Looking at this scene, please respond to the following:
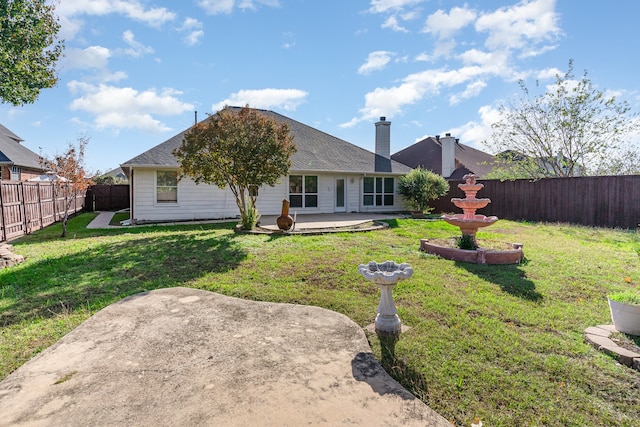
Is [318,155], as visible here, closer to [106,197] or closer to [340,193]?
[340,193]

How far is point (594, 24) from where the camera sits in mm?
9094

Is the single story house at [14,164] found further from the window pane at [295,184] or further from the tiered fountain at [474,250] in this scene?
the tiered fountain at [474,250]

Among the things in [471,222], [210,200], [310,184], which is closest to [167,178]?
[210,200]

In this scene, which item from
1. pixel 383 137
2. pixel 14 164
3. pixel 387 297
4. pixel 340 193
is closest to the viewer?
pixel 387 297

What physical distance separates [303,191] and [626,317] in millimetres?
13372

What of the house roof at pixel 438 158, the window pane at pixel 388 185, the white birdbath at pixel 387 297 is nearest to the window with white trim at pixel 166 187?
the window pane at pixel 388 185

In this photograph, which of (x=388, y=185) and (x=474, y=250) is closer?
(x=474, y=250)

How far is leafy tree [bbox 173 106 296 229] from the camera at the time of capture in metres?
9.57

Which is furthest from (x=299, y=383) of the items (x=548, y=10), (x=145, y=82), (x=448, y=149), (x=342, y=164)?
(x=448, y=149)

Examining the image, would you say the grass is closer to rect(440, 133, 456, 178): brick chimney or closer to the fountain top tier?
the fountain top tier

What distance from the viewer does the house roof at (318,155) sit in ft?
42.8

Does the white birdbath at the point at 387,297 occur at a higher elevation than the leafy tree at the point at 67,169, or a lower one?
lower

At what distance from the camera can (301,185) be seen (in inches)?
629

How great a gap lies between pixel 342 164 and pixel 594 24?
33.2 ft
